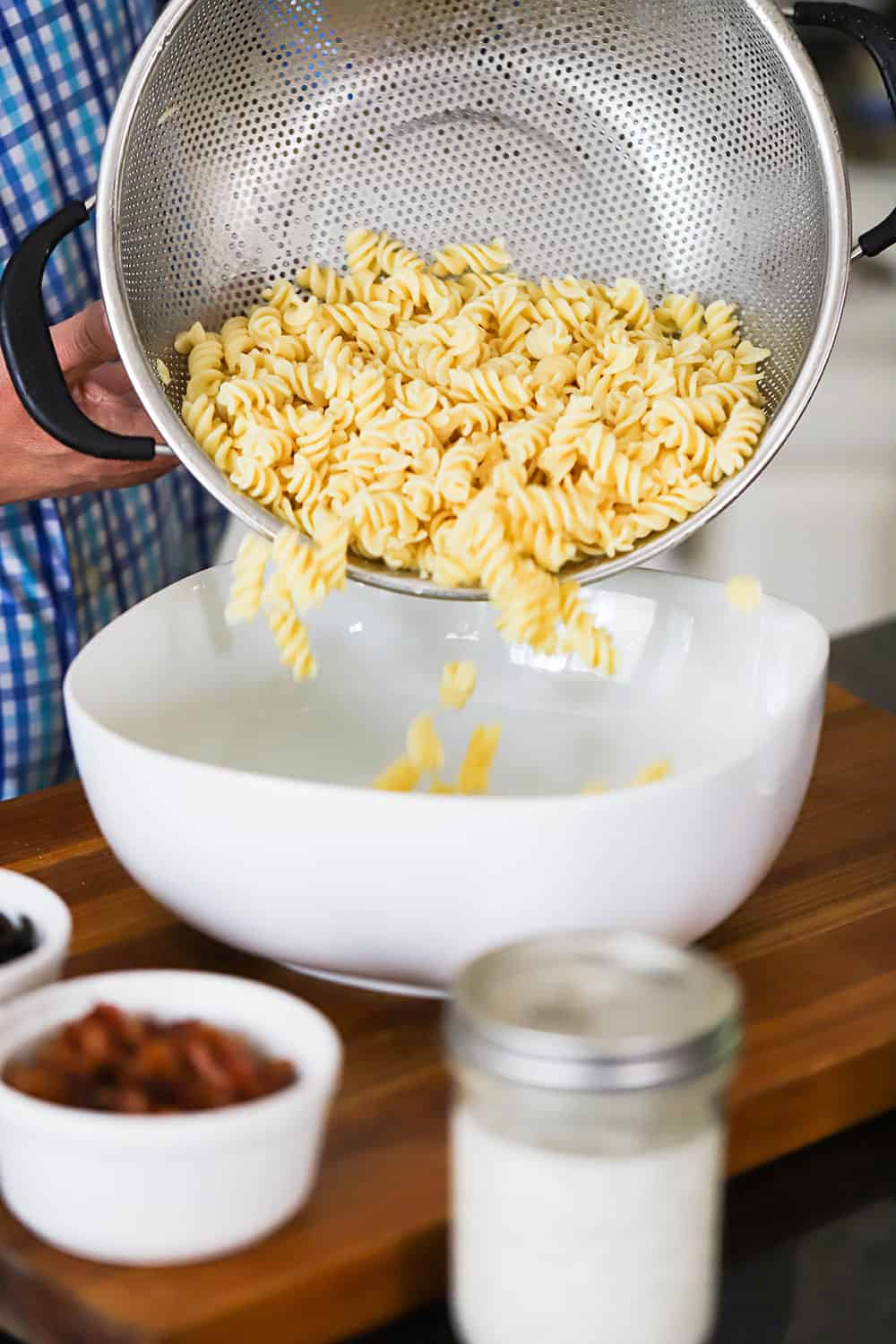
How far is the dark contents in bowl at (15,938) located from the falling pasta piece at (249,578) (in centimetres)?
20

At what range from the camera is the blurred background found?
260 cm

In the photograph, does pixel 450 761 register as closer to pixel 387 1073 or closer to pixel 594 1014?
pixel 387 1073

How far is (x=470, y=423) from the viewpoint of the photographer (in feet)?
2.98

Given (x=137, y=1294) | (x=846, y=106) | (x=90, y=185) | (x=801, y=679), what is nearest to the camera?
(x=137, y=1294)

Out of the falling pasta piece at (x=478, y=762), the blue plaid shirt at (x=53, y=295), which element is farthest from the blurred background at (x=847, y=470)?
the falling pasta piece at (x=478, y=762)

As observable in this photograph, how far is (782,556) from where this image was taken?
2.76 metres

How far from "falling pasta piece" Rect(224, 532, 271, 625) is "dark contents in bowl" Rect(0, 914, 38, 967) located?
0.67 ft

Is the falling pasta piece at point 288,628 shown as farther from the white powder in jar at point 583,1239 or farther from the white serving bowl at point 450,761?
the white powder in jar at point 583,1239

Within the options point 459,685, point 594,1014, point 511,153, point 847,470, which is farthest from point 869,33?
point 847,470

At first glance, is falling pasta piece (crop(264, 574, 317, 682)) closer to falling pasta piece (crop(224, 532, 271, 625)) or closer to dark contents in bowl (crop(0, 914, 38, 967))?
falling pasta piece (crop(224, 532, 271, 625))

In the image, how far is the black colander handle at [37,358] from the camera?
2.71 ft

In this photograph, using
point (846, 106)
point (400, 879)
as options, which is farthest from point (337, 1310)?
point (846, 106)

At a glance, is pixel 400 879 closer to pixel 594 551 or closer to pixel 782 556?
pixel 594 551

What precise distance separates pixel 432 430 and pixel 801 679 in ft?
0.77
